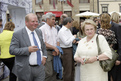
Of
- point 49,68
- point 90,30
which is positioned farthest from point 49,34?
point 90,30

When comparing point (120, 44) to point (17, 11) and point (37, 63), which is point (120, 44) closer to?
point (37, 63)

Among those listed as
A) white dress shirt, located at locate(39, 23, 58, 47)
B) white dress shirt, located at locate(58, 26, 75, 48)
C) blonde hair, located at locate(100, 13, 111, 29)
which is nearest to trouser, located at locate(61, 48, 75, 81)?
white dress shirt, located at locate(58, 26, 75, 48)

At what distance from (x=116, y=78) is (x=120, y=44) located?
2.90 ft

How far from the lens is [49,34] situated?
14.4 ft

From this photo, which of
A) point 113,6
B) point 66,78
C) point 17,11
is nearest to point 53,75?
point 66,78

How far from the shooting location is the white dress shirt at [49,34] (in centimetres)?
434

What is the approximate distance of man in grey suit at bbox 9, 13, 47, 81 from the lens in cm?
286

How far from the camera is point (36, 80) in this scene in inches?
123

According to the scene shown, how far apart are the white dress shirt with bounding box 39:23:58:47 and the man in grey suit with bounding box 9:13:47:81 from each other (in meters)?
1.15

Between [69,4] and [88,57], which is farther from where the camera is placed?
[69,4]

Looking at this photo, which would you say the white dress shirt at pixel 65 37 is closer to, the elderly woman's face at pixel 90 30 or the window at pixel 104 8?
the elderly woman's face at pixel 90 30

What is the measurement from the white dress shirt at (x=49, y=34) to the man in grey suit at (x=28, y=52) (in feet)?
3.79

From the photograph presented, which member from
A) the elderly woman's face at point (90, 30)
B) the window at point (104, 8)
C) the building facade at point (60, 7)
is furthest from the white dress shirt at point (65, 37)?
the window at point (104, 8)

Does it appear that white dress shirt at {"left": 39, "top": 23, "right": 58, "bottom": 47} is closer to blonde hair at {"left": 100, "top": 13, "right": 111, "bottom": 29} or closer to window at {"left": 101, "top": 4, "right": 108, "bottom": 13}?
blonde hair at {"left": 100, "top": 13, "right": 111, "bottom": 29}
